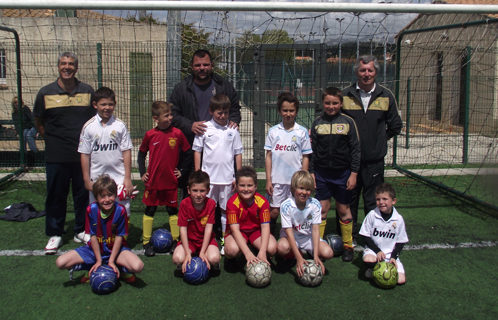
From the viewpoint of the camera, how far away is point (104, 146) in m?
3.82

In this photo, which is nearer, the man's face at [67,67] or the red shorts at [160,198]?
the man's face at [67,67]

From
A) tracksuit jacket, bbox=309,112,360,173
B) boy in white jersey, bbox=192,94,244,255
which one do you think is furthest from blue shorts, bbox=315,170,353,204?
boy in white jersey, bbox=192,94,244,255

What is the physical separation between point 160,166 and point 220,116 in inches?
32.0

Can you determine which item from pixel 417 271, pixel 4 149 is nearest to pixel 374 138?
pixel 417 271

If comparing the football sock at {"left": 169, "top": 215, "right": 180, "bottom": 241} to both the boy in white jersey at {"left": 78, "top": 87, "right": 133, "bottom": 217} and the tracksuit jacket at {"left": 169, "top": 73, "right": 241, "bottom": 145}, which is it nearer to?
the boy in white jersey at {"left": 78, "top": 87, "right": 133, "bottom": 217}

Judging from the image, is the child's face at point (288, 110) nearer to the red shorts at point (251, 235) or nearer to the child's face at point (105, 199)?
the red shorts at point (251, 235)

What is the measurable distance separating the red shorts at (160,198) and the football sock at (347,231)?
1749 millimetres

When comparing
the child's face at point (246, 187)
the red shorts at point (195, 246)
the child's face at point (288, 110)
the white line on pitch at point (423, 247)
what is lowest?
the white line on pitch at point (423, 247)

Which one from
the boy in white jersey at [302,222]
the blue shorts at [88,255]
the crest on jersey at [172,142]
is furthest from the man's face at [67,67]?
the boy in white jersey at [302,222]

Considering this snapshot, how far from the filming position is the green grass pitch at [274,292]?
111 inches

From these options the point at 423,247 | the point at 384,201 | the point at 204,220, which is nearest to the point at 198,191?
the point at 204,220

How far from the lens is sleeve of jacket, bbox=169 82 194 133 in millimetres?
4086

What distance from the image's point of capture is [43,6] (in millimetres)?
4098

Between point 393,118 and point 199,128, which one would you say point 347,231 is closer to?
point 393,118
